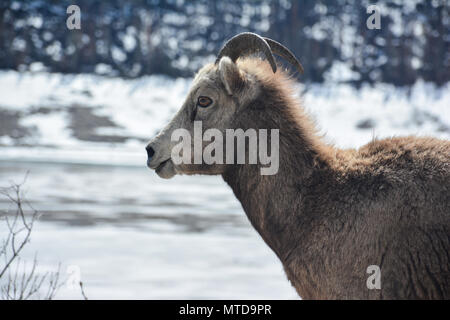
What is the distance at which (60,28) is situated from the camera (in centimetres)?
4956

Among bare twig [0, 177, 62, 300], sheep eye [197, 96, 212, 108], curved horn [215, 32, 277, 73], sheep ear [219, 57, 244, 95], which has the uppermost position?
curved horn [215, 32, 277, 73]

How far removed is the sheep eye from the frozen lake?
1455 millimetres

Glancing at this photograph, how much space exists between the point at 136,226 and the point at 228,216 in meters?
2.85

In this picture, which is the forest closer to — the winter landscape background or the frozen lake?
the winter landscape background

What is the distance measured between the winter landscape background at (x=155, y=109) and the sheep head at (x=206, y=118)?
0.56 metres

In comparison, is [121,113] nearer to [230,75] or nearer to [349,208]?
[230,75]

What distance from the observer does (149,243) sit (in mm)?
11891

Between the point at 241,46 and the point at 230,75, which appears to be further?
the point at 241,46

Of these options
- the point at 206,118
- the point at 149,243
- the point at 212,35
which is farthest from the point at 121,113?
the point at 206,118

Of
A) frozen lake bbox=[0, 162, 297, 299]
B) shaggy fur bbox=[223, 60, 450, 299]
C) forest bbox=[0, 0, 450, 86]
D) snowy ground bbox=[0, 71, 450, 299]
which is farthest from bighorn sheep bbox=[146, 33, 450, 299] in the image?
forest bbox=[0, 0, 450, 86]

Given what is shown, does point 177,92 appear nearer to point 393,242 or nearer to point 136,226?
point 136,226

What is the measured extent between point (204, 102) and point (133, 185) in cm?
1713

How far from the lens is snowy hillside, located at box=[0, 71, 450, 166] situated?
3344 cm

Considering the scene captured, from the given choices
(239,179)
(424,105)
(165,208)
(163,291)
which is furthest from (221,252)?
(424,105)
